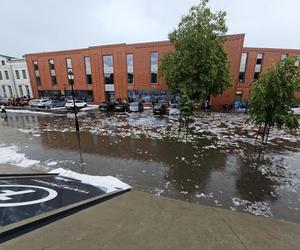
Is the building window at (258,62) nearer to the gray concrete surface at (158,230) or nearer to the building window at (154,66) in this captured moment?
the building window at (154,66)

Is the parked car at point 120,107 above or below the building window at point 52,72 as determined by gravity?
below

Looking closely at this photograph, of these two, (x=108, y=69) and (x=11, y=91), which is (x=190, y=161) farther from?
(x=11, y=91)

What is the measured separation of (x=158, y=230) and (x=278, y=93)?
9139mm

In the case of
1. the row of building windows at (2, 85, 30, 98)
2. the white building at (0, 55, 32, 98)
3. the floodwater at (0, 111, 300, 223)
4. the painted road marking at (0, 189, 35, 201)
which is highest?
the white building at (0, 55, 32, 98)

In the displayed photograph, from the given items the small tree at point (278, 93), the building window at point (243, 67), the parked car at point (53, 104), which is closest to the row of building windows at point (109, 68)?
the parked car at point (53, 104)

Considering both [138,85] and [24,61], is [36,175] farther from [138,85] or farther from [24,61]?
[24,61]

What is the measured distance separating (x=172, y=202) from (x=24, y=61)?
4513cm

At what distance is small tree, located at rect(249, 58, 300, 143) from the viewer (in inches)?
337

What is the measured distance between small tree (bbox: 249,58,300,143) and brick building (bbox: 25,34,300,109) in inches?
707

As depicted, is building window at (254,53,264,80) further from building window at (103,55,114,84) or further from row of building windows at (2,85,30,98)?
row of building windows at (2,85,30,98)

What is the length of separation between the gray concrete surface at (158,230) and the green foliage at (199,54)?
46.1 ft

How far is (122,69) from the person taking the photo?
98.7 feet

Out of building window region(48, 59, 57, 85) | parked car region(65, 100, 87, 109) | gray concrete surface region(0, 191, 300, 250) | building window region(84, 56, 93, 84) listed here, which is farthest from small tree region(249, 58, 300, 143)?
building window region(48, 59, 57, 85)

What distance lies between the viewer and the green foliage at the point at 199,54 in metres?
17.7
